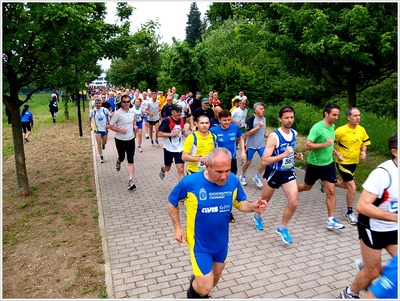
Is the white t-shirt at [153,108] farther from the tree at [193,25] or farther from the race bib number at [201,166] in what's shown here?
the tree at [193,25]

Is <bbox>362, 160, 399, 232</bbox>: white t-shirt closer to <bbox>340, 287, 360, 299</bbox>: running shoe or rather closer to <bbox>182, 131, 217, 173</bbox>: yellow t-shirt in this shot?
<bbox>340, 287, 360, 299</bbox>: running shoe

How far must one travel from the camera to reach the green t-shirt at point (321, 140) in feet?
19.0

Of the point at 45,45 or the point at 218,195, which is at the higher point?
the point at 45,45

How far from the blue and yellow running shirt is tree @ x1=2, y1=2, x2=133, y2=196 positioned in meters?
3.96

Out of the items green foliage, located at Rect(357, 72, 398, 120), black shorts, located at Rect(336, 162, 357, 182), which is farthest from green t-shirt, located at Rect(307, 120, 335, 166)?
green foliage, located at Rect(357, 72, 398, 120)

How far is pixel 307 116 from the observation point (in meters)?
16.0

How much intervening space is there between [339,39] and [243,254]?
591 centimetres

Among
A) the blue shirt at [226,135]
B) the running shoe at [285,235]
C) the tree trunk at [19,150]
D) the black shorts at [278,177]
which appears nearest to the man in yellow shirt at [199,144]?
the blue shirt at [226,135]

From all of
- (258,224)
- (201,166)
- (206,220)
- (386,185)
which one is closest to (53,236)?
(201,166)

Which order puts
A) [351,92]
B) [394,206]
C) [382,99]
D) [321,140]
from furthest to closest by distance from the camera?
[382,99], [351,92], [321,140], [394,206]

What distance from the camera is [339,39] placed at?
8453mm

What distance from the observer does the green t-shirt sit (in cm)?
579

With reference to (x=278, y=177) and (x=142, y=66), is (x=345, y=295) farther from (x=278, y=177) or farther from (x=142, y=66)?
(x=142, y=66)

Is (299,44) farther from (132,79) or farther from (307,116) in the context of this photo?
(132,79)
